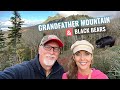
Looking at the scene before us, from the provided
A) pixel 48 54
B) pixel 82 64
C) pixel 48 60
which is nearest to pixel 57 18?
pixel 48 54

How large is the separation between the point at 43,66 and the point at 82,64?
30.3 inches

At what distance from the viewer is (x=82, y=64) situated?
5871 mm

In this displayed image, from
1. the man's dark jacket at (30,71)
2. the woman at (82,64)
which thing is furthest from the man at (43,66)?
the woman at (82,64)

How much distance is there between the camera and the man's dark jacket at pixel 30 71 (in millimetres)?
6066

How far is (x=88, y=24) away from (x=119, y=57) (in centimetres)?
91

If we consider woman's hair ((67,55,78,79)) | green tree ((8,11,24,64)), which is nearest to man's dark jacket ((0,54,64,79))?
woman's hair ((67,55,78,79))

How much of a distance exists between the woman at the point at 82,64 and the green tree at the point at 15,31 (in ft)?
4.01

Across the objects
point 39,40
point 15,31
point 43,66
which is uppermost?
point 15,31

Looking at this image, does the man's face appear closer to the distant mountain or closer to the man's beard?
the man's beard

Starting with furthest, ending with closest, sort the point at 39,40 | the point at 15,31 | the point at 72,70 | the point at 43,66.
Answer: the point at 15,31
the point at 39,40
the point at 43,66
the point at 72,70

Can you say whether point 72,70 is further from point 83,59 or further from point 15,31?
point 15,31

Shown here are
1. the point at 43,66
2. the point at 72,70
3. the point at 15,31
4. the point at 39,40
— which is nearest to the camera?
the point at 72,70
